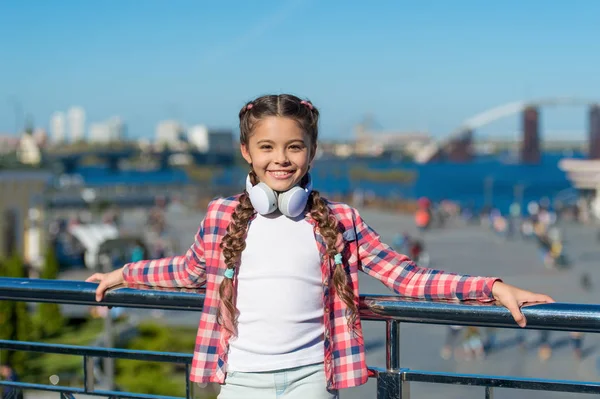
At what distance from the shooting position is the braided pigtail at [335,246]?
197cm

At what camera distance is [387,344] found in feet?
7.04

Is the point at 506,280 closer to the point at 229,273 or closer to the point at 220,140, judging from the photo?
the point at 229,273

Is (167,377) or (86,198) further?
(86,198)

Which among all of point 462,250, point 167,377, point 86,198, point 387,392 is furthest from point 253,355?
point 86,198

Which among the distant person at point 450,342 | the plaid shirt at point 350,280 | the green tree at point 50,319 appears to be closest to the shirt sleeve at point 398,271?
the plaid shirt at point 350,280

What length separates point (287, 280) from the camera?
1.98 metres

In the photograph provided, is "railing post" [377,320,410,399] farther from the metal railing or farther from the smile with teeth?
the smile with teeth

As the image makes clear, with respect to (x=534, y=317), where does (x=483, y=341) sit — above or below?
below

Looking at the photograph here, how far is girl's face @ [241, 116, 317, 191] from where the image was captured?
2000 millimetres

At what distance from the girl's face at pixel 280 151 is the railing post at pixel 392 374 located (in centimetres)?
47

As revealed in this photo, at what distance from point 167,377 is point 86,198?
45.9 m

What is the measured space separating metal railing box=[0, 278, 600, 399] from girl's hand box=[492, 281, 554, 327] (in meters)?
0.02

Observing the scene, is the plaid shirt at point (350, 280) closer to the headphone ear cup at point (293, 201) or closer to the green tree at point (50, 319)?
the headphone ear cup at point (293, 201)

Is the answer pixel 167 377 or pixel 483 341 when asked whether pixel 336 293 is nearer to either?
pixel 167 377
